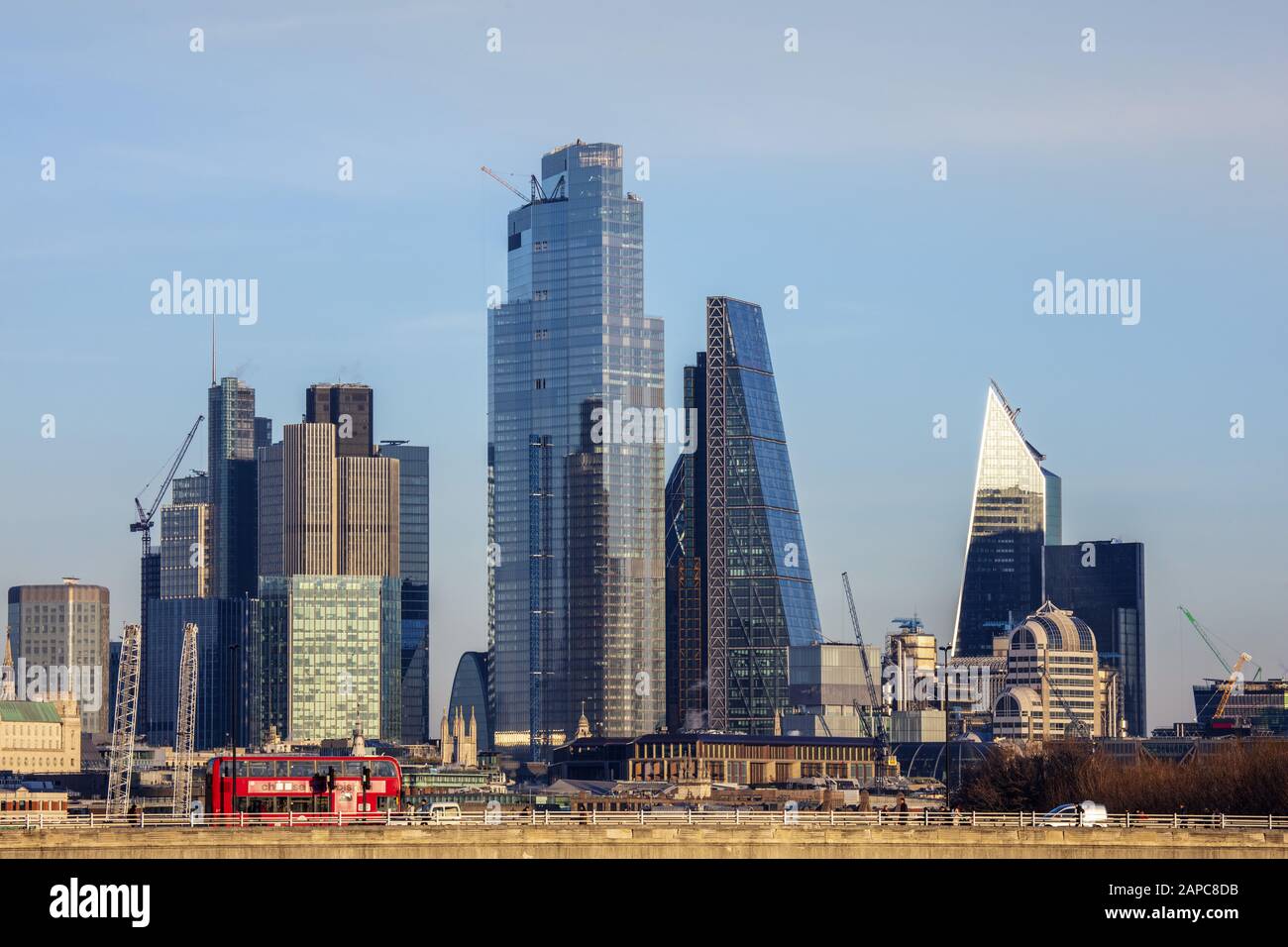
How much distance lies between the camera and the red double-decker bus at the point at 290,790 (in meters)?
122

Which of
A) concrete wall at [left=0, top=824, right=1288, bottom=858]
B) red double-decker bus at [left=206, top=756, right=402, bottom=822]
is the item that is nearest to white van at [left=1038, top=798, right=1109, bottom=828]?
concrete wall at [left=0, top=824, right=1288, bottom=858]

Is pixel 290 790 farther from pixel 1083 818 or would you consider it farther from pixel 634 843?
pixel 1083 818

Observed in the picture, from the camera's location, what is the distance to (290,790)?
405 feet

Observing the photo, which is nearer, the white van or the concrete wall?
the concrete wall

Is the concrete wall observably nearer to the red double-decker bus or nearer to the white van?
the white van

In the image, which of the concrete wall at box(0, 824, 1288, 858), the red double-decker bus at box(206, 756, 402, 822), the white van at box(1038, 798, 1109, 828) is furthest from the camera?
the red double-decker bus at box(206, 756, 402, 822)

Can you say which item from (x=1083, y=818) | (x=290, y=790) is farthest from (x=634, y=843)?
(x=290, y=790)

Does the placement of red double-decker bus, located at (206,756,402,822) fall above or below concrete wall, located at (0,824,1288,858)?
above

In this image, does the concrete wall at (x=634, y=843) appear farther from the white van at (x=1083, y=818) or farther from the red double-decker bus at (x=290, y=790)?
the red double-decker bus at (x=290, y=790)

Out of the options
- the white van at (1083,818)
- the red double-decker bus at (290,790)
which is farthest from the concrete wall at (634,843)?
the red double-decker bus at (290,790)

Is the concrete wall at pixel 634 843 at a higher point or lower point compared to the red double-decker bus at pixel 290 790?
lower

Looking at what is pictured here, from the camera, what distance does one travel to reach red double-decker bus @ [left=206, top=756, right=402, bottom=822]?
12175 centimetres
